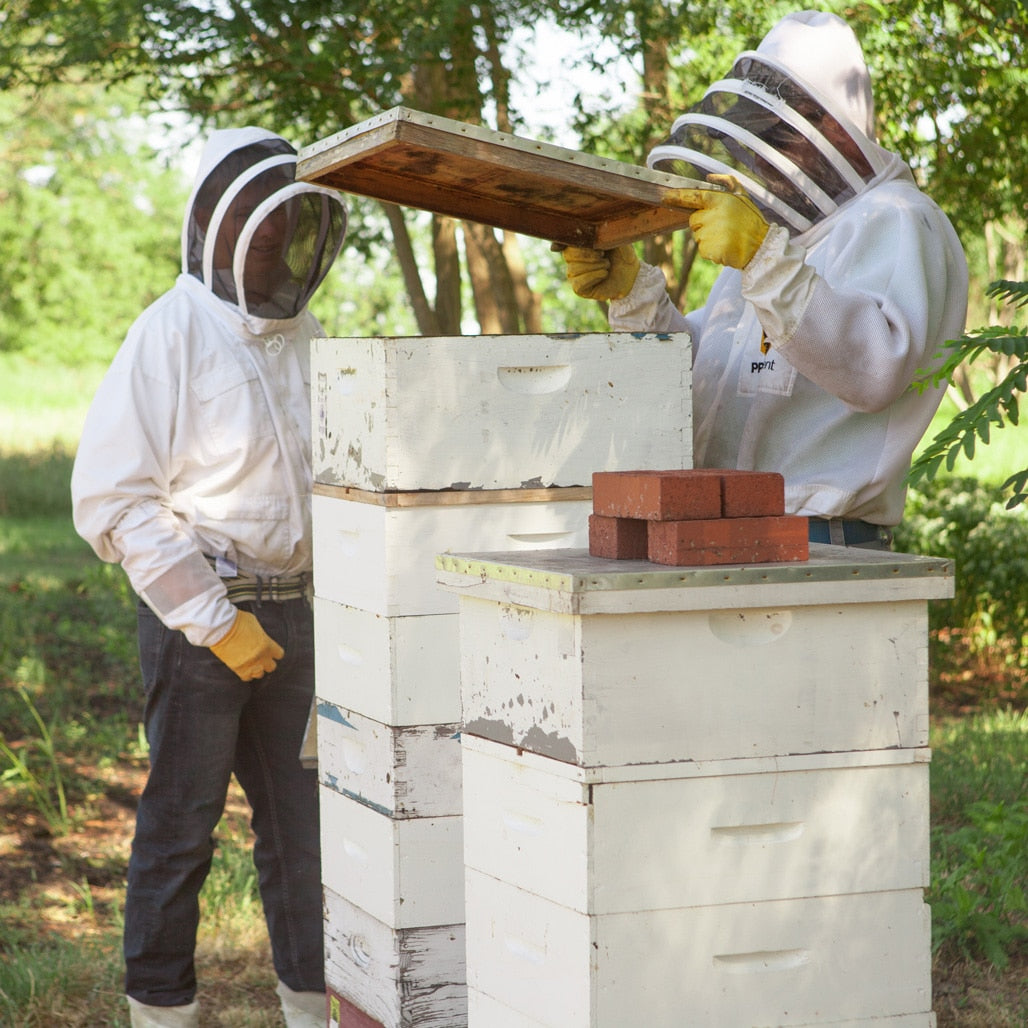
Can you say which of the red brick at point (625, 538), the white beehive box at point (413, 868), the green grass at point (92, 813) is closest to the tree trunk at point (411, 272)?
the green grass at point (92, 813)

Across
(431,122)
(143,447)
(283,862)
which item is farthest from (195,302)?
(283,862)

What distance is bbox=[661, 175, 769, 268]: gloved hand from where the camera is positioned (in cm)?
233

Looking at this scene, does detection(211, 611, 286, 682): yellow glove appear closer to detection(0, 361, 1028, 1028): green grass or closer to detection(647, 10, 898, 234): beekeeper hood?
detection(0, 361, 1028, 1028): green grass

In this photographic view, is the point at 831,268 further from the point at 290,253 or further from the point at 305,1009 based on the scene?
the point at 305,1009

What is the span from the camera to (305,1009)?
3256mm

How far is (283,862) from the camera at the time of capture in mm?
3266

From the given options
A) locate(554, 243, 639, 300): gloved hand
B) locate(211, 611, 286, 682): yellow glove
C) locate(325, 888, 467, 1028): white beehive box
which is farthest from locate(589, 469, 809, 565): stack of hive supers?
locate(211, 611, 286, 682): yellow glove

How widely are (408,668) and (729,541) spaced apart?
77cm

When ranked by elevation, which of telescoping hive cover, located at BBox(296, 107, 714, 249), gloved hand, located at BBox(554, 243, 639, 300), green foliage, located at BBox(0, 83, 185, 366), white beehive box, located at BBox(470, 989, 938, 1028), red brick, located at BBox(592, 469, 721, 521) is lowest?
white beehive box, located at BBox(470, 989, 938, 1028)

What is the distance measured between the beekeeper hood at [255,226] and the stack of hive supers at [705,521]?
4.77ft

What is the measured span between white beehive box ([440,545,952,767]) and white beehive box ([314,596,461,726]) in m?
0.47

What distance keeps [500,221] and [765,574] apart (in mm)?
1296

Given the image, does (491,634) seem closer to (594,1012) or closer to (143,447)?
(594,1012)

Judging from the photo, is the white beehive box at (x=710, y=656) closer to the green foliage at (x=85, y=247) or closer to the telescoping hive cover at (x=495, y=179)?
the telescoping hive cover at (x=495, y=179)
